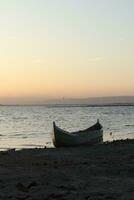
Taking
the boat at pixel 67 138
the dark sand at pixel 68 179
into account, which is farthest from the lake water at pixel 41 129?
the dark sand at pixel 68 179

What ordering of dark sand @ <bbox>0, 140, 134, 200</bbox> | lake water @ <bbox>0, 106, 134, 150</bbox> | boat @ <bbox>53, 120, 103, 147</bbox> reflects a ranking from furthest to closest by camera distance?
lake water @ <bbox>0, 106, 134, 150</bbox>
boat @ <bbox>53, 120, 103, 147</bbox>
dark sand @ <bbox>0, 140, 134, 200</bbox>

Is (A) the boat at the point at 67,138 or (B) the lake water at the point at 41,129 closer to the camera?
(A) the boat at the point at 67,138

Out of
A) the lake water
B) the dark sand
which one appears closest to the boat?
the lake water

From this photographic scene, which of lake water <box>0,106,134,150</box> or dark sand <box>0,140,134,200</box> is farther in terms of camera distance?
lake water <box>0,106,134,150</box>

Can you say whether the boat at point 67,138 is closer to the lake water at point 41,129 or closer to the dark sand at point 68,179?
the lake water at point 41,129

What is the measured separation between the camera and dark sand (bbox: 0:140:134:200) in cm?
1158

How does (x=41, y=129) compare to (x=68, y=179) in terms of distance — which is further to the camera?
(x=41, y=129)

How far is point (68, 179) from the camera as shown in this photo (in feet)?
45.4

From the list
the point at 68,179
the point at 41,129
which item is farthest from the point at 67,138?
the point at 41,129

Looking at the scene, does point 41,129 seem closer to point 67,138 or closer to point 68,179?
point 67,138

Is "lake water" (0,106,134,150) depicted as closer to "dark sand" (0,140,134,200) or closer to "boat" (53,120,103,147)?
"boat" (53,120,103,147)

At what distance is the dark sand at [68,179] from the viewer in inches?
456

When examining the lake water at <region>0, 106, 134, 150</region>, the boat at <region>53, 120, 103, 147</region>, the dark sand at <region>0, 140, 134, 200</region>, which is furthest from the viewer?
the lake water at <region>0, 106, 134, 150</region>

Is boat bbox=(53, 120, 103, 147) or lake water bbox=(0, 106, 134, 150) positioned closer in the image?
boat bbox=(53, 120, 103, 147)
